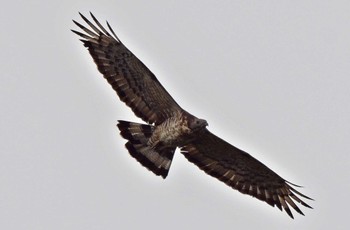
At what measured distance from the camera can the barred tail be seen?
20.2 meters

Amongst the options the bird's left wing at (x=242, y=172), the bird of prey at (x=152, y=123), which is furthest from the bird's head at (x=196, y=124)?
the bird's left wing at (x=242, y=172)

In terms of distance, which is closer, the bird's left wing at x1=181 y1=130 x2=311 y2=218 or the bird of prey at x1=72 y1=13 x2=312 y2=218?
the bird of prey at x1=72 y1=13 x2=312 y2=218

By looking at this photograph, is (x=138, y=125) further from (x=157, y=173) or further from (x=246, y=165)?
(x=246, y=165)

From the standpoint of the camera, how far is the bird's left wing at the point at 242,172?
20.6 m

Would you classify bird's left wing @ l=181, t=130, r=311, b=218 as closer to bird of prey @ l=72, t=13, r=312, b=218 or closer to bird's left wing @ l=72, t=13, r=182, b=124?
bird of prey @ l=72, t=13, r=312, b=218

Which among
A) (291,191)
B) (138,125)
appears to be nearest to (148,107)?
(138,125)

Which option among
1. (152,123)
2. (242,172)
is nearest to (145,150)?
(152,123)

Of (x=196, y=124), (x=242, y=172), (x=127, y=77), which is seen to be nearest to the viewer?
(x=196, y=124)

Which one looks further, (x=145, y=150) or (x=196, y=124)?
(x=145, y=150)

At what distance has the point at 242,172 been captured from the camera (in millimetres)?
20984

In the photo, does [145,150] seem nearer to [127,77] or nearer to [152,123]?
[152,123]

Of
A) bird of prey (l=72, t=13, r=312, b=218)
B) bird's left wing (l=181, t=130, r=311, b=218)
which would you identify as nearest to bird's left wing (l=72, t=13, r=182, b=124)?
bird of prey (l=72, t=13, r=312, b=218)

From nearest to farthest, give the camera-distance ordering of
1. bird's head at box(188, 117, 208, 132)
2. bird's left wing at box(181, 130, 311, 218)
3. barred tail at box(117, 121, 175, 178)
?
bird's head at box(188, 117, 208, 132) < barred tail at box(117, 121, 175, 178) < bird's left wing at box(181, 130, 311, 218)

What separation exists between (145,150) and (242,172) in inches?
84.7
